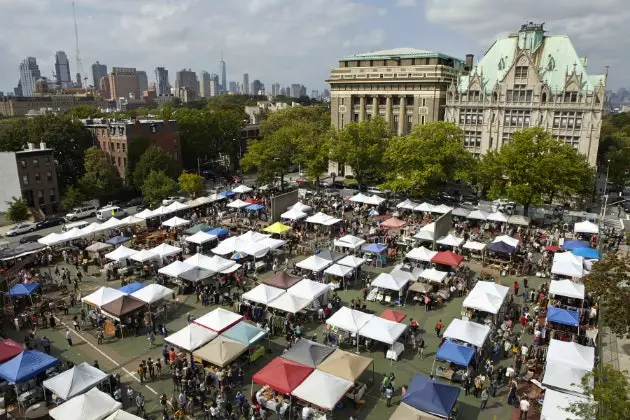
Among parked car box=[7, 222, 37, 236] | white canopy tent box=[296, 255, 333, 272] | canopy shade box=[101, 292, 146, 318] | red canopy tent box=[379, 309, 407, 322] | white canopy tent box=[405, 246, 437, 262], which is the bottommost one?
parked car box=[7, 222, 37, 236]

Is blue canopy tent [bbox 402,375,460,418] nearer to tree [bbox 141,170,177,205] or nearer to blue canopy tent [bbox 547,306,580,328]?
blue canopy tent [bbox 547,306,580,328]

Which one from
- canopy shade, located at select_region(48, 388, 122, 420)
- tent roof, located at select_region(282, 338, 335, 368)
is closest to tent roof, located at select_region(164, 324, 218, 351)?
tent roof, located at select_region(282, 338, 335, 368)

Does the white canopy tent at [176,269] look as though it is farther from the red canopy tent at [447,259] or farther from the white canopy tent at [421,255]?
the red canopy tent at [447,259]

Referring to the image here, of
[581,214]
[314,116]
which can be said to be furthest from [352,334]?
[314,116]

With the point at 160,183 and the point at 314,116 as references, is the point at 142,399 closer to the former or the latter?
the point at 160,183

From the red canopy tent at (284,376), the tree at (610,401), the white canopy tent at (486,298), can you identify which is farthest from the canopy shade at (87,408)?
the white canopy tent at (486,298)

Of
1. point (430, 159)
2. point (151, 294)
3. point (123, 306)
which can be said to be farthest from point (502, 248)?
point (123, 306)
